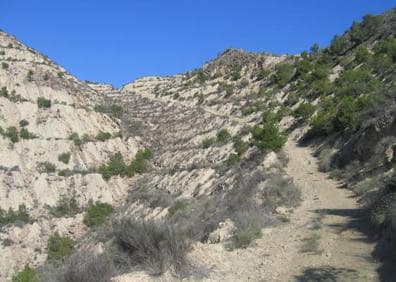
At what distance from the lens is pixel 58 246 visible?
3098cm

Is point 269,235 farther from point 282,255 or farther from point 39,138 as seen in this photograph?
point 39,138

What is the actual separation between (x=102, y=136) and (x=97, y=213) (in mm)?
10162

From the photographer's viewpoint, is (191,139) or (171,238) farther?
(191,139)

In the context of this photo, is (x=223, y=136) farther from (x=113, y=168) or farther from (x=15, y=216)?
(x=15, y=216)

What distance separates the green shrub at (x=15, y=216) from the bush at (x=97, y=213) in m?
3.98

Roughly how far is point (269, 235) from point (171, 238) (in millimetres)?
3502

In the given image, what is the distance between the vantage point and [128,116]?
51.4 meters

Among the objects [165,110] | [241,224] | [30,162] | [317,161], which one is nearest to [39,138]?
[30,162]

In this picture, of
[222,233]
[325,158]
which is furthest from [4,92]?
[222,233]

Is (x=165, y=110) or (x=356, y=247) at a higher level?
(x=165, y=110)

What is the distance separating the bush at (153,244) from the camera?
11250 millimetres

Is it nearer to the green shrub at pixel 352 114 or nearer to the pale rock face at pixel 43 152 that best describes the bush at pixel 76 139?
the pale rock face at pixel 43 152

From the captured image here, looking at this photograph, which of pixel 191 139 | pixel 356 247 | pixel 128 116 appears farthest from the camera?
pixel 128 116

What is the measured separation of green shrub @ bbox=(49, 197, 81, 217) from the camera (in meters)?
34.5
